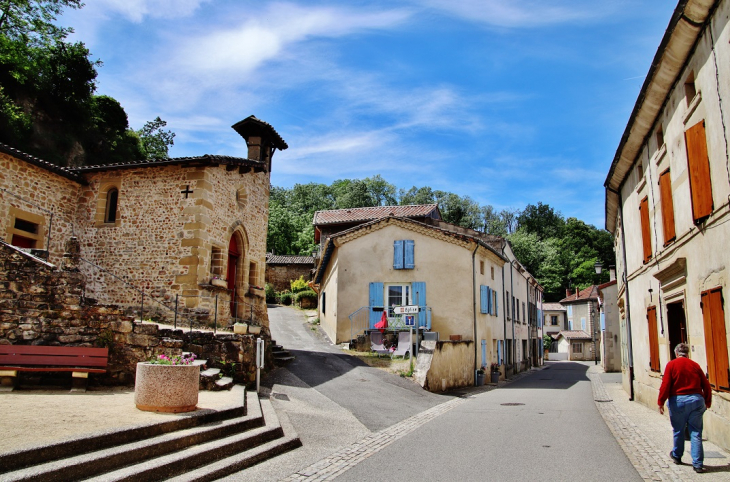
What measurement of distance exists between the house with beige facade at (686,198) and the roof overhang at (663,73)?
0.02 metres

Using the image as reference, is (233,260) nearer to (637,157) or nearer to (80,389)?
(80,389)

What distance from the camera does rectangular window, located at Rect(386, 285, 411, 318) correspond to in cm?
2234

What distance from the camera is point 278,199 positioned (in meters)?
72.8

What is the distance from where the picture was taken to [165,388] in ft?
24.7

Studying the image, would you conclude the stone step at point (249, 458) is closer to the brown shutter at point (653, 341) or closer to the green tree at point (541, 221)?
the brown shutter at point (653, 341)

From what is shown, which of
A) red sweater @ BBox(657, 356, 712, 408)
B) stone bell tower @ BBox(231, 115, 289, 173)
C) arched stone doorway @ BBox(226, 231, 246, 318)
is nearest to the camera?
red sweater @ BBox(657, 356, 712, 408)

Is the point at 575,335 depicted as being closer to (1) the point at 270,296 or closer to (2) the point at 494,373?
(1) the point at 270,296

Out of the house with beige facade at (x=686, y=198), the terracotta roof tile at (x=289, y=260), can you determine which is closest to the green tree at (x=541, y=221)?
the terracotta roof tile at (x=289, y=260)

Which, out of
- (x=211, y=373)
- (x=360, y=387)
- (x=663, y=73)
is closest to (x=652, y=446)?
(x=663, y=73)

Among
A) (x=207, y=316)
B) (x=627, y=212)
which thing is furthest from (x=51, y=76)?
(x=627, y=212)

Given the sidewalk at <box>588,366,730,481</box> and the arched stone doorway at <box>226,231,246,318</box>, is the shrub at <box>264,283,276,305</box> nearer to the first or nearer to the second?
the arched stone doorway at <box>226,231,246,318</box>

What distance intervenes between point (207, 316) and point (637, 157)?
12314 millimetres

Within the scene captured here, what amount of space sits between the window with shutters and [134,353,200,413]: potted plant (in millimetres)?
7772

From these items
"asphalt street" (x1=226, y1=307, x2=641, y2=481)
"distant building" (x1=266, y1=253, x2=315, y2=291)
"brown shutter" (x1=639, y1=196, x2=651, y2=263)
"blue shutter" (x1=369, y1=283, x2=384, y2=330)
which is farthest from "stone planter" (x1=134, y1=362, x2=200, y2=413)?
"distant building" (x1=266, y1=253, x2=315, y2=291)
